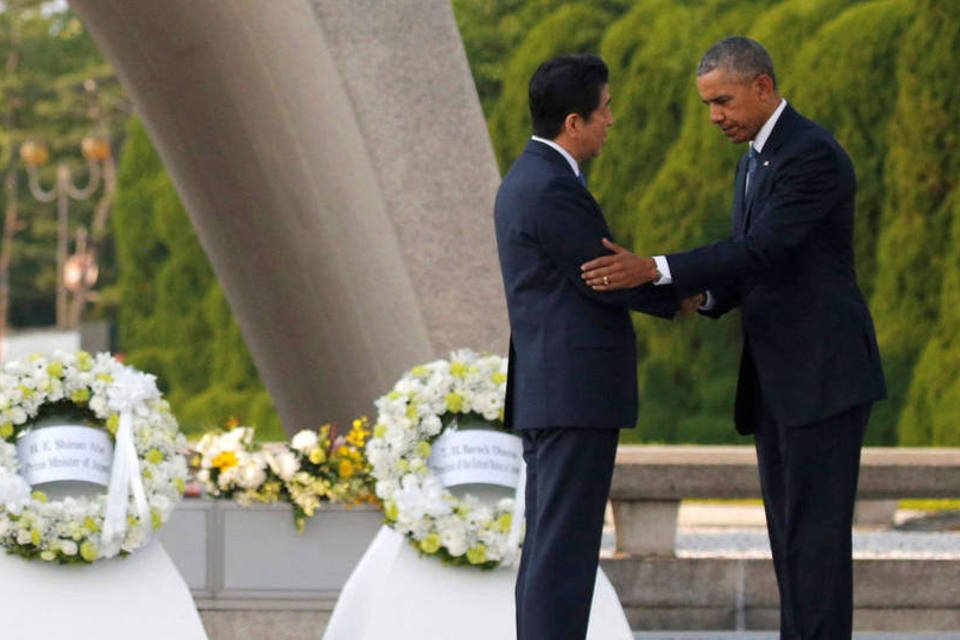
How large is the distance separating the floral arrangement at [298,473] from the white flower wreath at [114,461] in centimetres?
102

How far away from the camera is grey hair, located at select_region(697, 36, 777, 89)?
5.46 m

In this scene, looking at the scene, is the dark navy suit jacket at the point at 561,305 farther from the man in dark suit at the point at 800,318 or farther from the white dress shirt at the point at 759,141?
the man in dark suit at the point at 800,318

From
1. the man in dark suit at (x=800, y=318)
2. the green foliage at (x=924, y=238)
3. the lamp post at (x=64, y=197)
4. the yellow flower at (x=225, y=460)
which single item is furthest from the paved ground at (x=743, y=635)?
the lamp post at (x=64, y=197)

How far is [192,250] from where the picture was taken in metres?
23.8

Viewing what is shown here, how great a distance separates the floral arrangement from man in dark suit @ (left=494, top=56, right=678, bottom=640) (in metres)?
1.77

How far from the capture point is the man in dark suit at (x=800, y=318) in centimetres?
545

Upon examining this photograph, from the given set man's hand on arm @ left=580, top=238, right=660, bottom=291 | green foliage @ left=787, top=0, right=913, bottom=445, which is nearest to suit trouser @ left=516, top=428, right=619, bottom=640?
man's hand on arm @ left=580, top=238, right=660, bottom=291

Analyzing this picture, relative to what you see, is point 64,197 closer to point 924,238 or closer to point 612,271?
point 924,238

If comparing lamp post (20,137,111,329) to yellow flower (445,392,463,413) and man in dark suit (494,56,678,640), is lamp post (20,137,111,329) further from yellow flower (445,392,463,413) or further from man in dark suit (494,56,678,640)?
man in dark suit (494,56,678,640)

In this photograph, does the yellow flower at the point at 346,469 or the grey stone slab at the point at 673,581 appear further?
the grey stone slab at the point at 673,581

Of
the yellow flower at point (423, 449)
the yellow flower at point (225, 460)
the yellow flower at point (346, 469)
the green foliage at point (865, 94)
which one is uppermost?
the green foliage at point (865, 94)

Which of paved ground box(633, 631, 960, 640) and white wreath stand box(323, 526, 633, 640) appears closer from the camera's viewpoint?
white wreath stand box(323, 526, 633, 640)

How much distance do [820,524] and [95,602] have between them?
207 centimetres

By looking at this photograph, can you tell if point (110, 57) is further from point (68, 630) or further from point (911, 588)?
point (911, 588)
